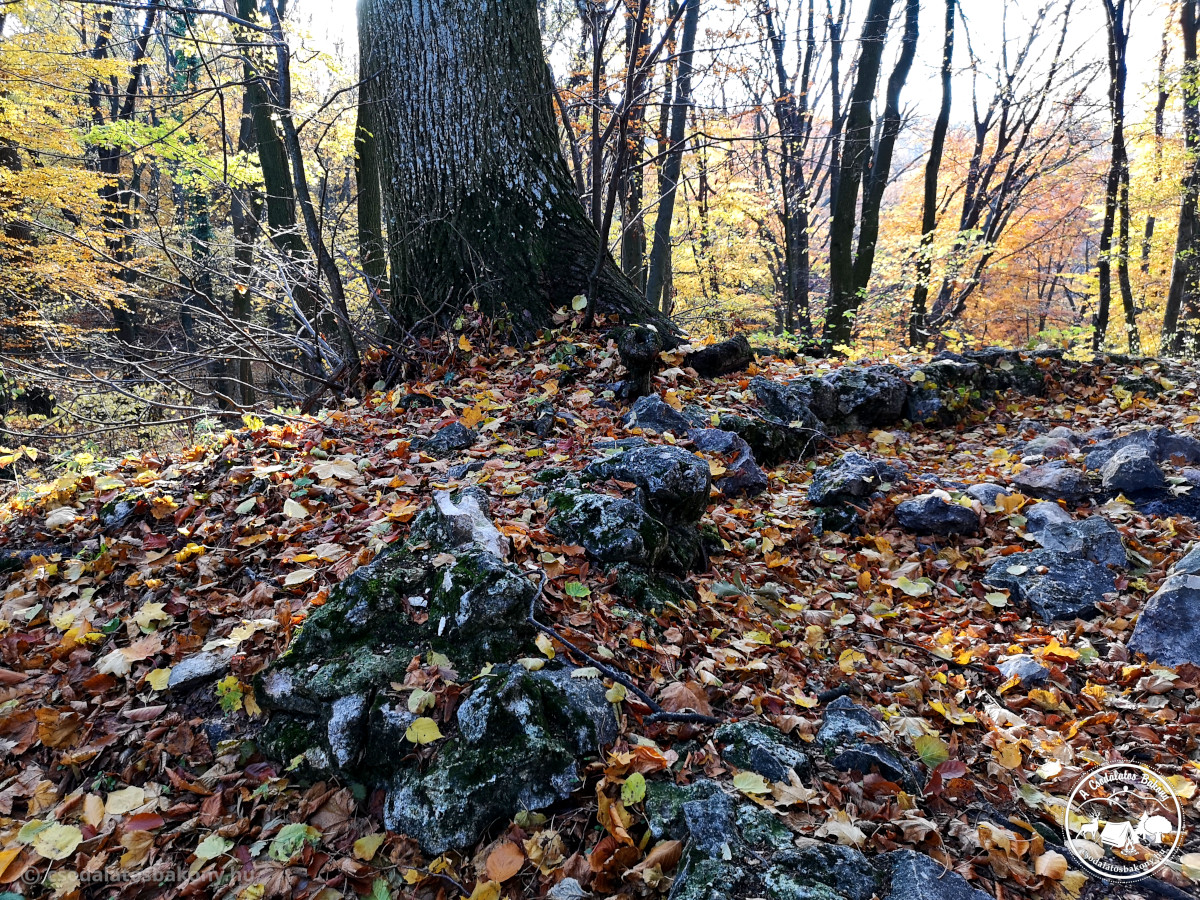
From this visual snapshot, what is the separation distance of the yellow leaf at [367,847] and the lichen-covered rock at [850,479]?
2.91 m

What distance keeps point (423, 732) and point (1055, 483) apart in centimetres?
384

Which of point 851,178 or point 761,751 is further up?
point 851,178

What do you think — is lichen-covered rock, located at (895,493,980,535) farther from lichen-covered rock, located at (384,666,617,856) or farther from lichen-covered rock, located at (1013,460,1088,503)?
lichen-covered rock, located at (384,666,617,856)

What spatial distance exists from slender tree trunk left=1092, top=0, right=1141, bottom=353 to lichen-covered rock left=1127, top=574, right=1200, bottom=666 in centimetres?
1090

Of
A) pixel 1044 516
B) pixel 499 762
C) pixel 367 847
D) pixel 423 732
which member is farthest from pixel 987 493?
pixel 367 847

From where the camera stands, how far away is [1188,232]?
486 inches

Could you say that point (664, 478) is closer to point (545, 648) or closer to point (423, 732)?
point (545, 648)

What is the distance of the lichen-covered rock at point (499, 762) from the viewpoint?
67.6 inches

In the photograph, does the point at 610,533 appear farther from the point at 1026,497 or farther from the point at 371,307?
the point at 371,307

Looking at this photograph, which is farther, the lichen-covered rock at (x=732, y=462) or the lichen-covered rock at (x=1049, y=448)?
the lichen-covered rock at (x=1049, y=448)

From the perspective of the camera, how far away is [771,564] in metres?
3.21

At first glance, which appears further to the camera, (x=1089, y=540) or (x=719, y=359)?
(x=719, y=359)

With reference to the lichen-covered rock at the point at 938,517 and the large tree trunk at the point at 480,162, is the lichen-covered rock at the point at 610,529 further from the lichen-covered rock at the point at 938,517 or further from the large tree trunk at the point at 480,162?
the large tree trunk at the point at 480,162

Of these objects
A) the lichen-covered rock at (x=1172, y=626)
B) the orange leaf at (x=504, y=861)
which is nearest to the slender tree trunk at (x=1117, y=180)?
the lichen-covered rock at (x=1172, y=626)
